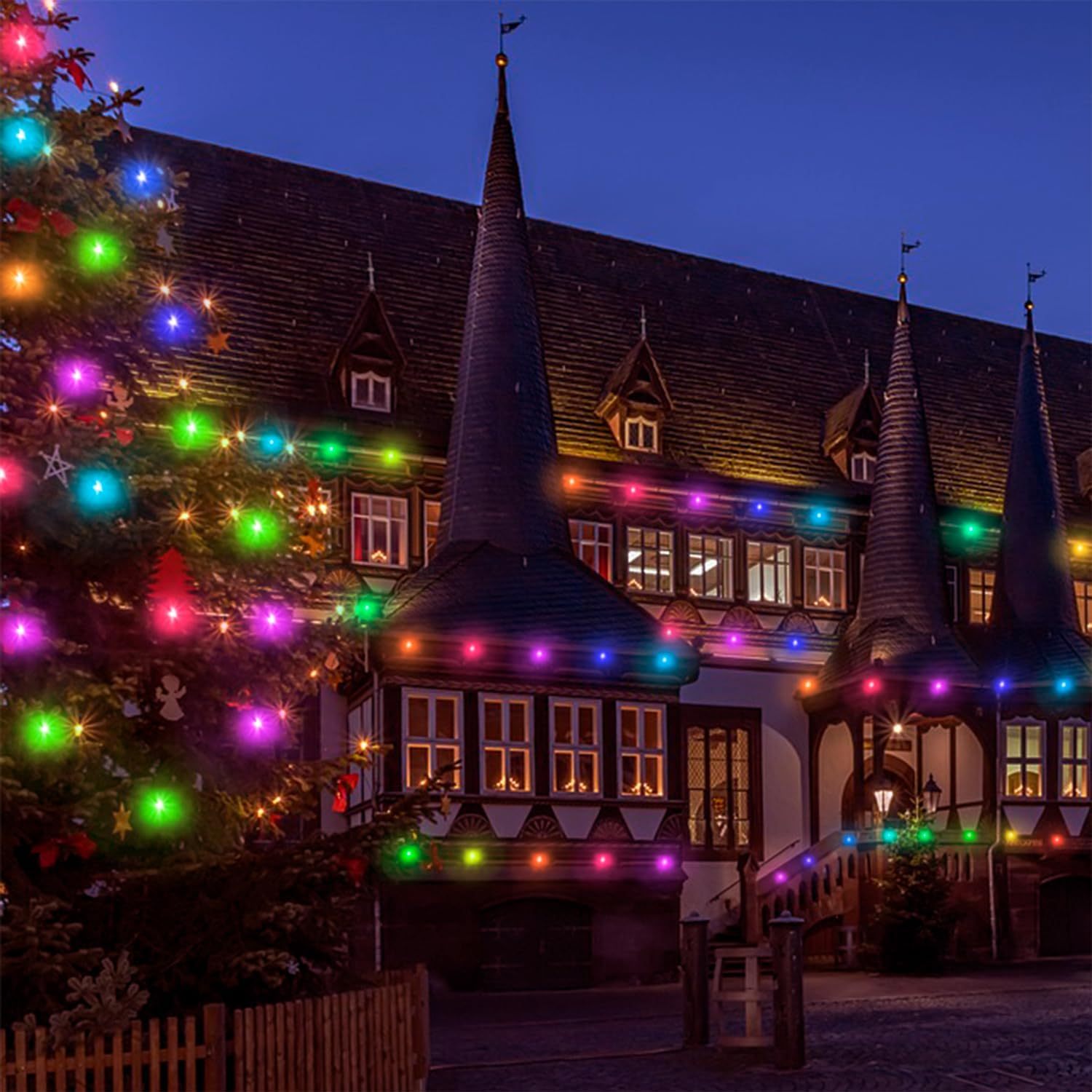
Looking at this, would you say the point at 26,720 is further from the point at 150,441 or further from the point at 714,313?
the point at 714,313

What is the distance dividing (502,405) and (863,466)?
8638 mm

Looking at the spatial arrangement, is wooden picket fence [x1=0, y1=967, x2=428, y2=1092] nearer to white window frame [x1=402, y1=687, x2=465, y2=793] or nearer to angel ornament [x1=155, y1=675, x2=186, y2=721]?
angel ornament [x1=155, y1=675, x2=186, y2=721]

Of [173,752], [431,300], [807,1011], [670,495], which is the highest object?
[431,300]

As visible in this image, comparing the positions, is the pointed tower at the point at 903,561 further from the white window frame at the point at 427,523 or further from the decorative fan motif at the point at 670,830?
the white window frame at the point at 427,523

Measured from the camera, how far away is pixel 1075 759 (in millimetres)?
30094

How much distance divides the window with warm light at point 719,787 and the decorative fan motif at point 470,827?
5343 millimetres

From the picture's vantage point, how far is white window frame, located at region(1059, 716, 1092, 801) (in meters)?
29.9

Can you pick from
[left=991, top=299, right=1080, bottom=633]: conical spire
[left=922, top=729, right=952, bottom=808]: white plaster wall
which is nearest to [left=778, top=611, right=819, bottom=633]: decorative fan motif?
[left=922, top=729, right=952, bottom=808]: white plaster wall

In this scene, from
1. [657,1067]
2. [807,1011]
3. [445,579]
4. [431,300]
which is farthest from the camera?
[431,300]

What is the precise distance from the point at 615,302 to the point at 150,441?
21.5 meters

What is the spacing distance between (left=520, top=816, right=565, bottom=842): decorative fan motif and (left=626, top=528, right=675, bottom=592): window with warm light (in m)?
5.10

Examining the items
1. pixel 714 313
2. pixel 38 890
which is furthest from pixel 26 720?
pixel 714 313

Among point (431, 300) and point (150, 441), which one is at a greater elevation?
point (431, 300)

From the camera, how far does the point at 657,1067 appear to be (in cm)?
1515
